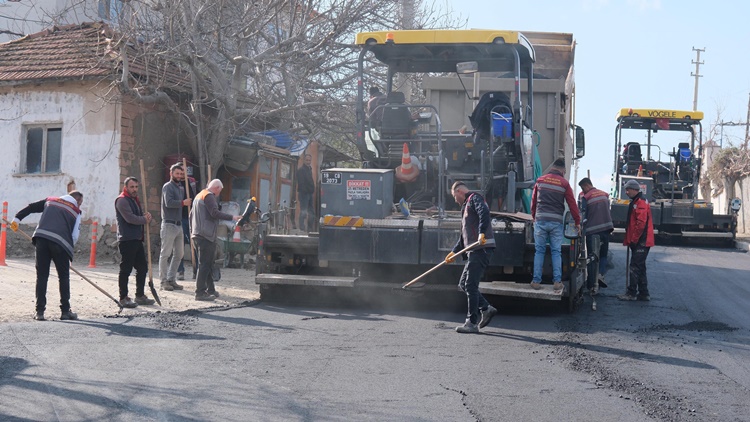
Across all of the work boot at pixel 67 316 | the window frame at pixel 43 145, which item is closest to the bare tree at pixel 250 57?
the window frame at pixel 43 145

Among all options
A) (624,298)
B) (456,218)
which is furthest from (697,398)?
(624,298)

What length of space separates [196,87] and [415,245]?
26.5 feet

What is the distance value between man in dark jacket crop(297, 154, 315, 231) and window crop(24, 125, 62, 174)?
16.5ft

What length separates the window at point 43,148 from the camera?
18.1 meters

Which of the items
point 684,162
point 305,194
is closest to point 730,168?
point 684,162

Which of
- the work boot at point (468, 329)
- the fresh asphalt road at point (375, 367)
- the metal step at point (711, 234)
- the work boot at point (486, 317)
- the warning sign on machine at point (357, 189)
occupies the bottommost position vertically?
the fresh asphalt road at point (375, 367)

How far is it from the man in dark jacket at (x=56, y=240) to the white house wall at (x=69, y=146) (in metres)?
7.79

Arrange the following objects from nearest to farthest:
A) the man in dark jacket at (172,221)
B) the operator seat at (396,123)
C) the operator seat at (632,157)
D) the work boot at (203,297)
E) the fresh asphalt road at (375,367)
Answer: the fresh asphalt road at (375,367) < the operator seat at (396,123) < the work boot at (203,297) < the man in dark jacket at (172,221) < the operator seat at (632,157)

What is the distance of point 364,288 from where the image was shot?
Result: 10.7 m

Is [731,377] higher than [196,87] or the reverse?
the reverse

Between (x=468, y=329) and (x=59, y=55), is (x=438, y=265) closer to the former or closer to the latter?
(x=468, y=329)

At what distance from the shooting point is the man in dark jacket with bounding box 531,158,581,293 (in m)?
9.95

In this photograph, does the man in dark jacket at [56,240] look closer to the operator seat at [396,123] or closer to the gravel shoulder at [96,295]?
the gravel shoulder at [96,295]

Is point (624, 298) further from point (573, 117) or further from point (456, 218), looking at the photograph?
point (573, 117)
